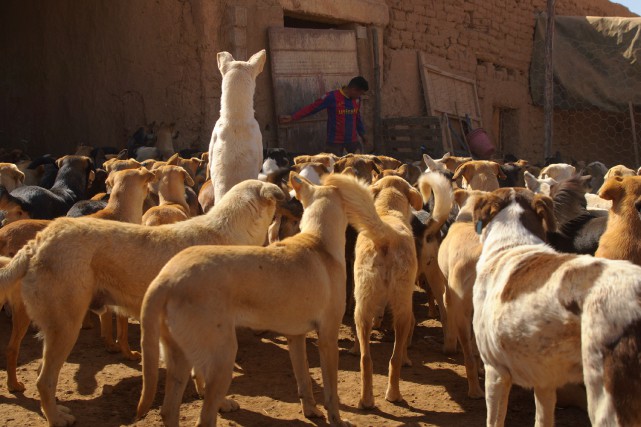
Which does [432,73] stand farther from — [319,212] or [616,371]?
[616,371]

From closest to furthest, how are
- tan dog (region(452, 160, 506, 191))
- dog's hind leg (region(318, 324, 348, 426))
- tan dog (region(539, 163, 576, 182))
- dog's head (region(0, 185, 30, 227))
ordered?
dog's hind leg (region(318, 324, 348, 426)) < dog's head (region(0, 185, 30, 227)) < tan dog (region(452, 160, 506, 191)) < tan dog (region(539, 163, 576, 182))

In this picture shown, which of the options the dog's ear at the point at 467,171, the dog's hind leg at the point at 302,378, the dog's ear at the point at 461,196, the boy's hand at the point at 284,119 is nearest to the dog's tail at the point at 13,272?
the dog's hind leg at the point at 302,378

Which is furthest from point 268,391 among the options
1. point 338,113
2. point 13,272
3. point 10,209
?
point 338,113

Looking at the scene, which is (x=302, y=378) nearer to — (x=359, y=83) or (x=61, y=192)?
(x=61, y=192)

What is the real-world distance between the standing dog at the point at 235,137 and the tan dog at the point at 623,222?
3.60 metres

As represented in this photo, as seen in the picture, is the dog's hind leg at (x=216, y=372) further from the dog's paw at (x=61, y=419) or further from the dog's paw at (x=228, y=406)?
the dog's paw at (x=61, y=419)

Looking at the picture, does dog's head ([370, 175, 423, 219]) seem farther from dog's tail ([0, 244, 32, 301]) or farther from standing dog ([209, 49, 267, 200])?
dog's tail ([0, 244, 32, 301])

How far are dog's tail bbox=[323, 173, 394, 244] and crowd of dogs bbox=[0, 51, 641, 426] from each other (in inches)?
0.5

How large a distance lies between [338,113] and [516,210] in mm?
9538

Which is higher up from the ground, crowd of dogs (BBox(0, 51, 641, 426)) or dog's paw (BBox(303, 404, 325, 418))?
crowd of dogs (BBox(0, 51, 641, 426))

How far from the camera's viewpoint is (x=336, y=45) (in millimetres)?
14547

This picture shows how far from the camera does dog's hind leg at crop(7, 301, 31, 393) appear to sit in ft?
17.7

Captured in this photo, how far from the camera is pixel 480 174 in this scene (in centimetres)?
820

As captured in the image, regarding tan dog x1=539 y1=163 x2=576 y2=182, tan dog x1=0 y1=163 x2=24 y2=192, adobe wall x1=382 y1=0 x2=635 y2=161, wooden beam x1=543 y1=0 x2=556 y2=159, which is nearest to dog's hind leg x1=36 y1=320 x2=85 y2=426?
tan dog x1=0 y1=163 x2=24 y2=192
